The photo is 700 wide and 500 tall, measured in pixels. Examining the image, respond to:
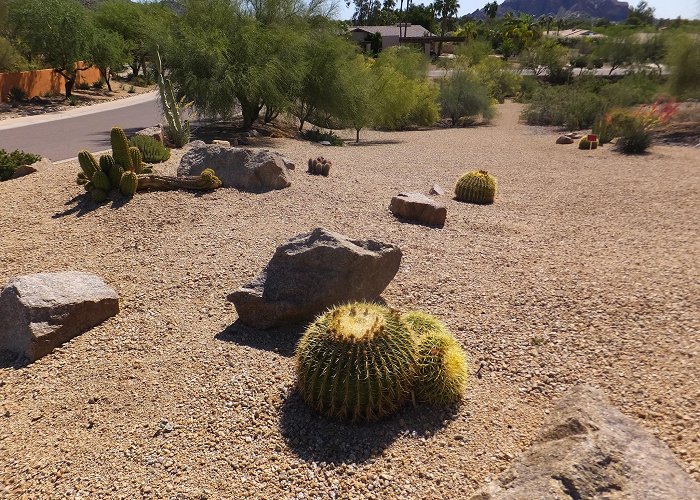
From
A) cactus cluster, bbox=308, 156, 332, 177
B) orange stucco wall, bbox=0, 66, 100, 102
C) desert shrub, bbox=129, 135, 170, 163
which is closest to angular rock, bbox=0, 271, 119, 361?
desert shrub, bbox=129, 135, 170, 163

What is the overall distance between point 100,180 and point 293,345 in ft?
17.7

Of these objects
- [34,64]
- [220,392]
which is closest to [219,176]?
[220,392]

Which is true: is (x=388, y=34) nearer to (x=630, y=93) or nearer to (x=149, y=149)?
(x=630, y=93)

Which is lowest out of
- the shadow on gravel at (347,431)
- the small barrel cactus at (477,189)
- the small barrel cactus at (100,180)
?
the shadow on gravel at (347,431)

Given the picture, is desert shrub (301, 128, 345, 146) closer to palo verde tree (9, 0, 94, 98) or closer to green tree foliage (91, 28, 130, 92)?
palo verde tree (9, 0, 94, 98)

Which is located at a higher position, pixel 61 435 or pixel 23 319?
pixel 23 319

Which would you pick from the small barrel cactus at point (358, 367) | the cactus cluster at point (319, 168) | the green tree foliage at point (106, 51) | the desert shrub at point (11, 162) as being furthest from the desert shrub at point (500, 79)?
the small barrel cactus at point (358, 367)

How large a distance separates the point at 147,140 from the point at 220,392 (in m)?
8.66

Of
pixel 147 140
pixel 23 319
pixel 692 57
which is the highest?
pixel 692 57

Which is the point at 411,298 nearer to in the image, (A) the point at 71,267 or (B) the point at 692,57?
(A) the point at 71,267

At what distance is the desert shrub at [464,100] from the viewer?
2812 cm

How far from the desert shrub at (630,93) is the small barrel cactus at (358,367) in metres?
25.1

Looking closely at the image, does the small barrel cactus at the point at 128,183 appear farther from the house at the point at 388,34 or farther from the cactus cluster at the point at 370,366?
the house at the point at 388,34

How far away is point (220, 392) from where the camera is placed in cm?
467
